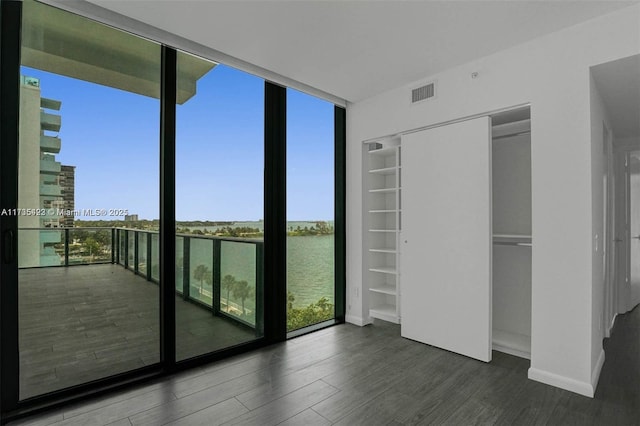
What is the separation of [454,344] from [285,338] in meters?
1.71

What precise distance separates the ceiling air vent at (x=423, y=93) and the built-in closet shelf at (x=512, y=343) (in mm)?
2549

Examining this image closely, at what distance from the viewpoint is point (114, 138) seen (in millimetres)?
2514

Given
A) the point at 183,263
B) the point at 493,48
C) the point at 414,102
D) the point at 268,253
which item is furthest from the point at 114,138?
the point at 493,48

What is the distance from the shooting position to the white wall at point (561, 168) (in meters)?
2.35

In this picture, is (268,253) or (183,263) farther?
(268,253)

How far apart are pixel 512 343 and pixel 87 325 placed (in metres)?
3.70

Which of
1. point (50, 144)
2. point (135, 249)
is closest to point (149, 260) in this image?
point (135, 249)

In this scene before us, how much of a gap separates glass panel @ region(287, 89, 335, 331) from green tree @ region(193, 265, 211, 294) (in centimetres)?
91

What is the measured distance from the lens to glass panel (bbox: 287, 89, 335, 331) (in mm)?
3672

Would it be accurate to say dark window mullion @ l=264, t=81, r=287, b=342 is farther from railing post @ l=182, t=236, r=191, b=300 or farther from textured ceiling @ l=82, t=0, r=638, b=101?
railing post @ l=182, t=236, r=191, b=300

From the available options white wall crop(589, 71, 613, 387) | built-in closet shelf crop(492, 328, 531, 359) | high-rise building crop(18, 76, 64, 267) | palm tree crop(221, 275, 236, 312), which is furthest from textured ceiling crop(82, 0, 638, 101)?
built-in closet shelf crop(492, 328, 531, 359)

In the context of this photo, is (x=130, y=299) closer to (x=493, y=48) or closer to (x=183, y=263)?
(x=183, y=263)

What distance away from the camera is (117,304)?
254 centimetres

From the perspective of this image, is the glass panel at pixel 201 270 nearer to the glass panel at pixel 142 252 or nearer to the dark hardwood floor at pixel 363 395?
the glass panel at pixel 142 252
